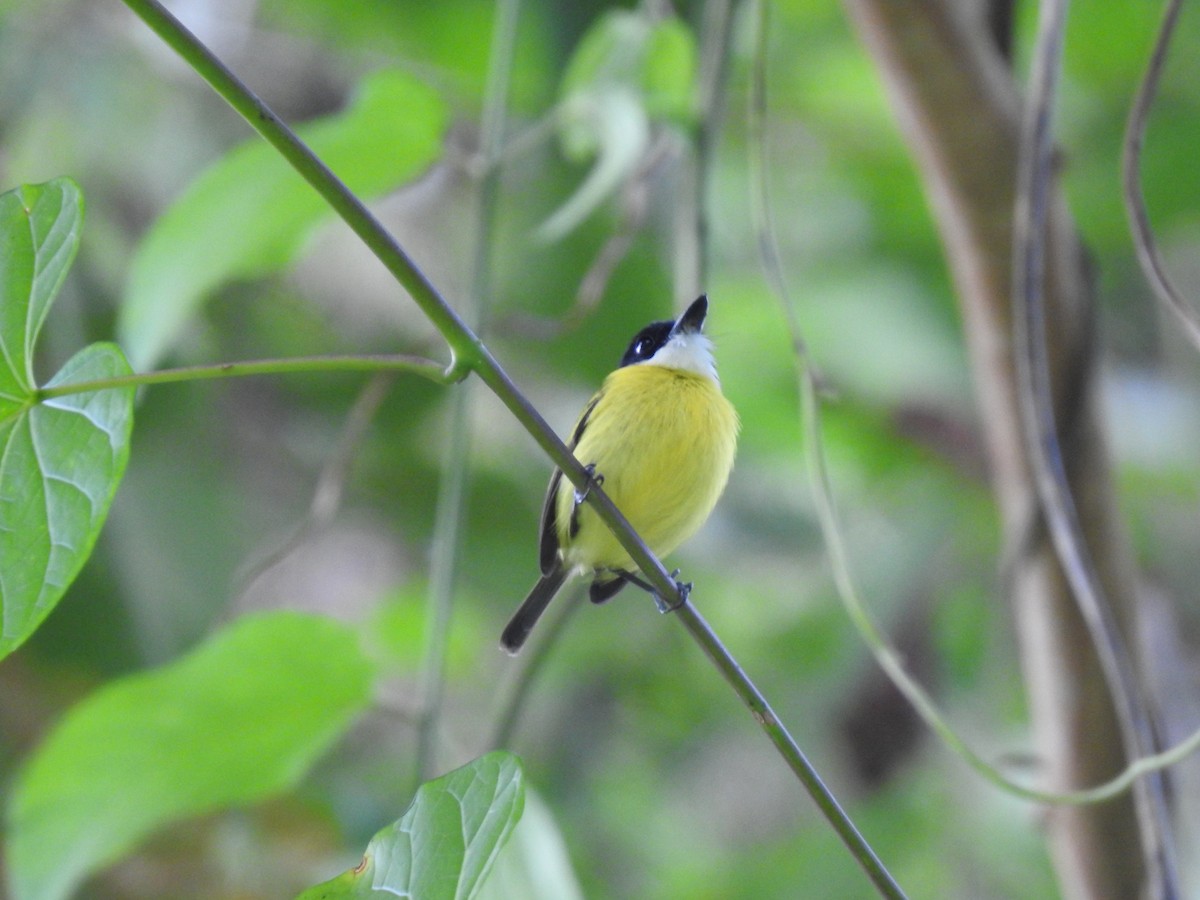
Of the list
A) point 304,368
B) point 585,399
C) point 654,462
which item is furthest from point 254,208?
point 585,399

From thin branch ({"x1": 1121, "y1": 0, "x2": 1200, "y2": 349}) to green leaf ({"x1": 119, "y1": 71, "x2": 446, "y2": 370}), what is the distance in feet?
3.12

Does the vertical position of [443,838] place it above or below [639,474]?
below

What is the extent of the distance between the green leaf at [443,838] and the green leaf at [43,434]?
0.29 metres

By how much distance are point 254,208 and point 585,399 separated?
1698 millimetres

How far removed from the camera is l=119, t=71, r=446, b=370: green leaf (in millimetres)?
1705

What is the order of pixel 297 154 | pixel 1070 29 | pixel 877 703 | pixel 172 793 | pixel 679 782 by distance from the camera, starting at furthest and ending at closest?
pixel 679 782 < pixel 877 703 < pixel 1070 29 < pixel 172 793 < pixel 297 154

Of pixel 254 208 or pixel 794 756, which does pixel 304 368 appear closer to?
pixel 794 756

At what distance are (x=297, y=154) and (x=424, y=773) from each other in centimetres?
97

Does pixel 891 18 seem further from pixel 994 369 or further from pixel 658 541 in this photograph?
pixel 658 541

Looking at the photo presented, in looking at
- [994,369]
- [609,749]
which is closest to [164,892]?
[609,749]

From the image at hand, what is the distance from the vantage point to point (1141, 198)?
1.43 meters

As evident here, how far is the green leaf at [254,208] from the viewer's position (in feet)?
5.59

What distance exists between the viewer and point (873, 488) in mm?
3201

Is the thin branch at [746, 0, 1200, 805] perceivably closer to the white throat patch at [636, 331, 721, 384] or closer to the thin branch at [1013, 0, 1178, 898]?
the thin branch at [1013, 0, 1178, 898]
